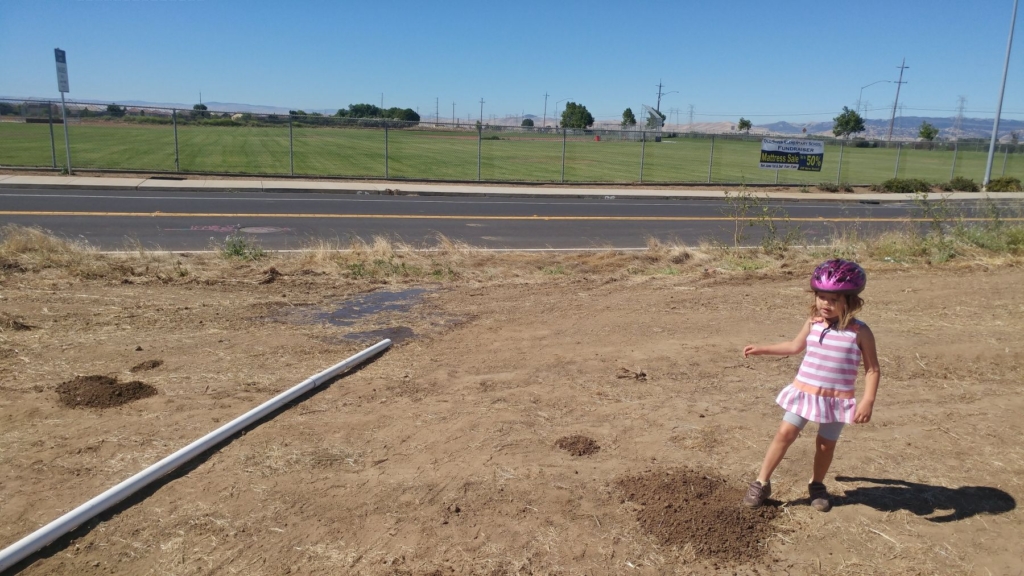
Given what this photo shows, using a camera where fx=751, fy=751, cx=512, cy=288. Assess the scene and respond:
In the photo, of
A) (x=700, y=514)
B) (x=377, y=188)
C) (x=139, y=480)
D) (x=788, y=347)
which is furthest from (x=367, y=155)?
(x=700, y=514)

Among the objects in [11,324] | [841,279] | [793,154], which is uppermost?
[793,154]

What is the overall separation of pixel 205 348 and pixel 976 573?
579 centimetres

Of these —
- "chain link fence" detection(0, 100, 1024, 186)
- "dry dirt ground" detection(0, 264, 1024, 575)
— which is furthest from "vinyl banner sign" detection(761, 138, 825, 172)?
"dry dirt ground" detection(0, 264, 1024, 575)

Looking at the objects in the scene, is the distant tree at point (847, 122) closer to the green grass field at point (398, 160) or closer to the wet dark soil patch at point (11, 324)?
the green grass field at point (398, 160)

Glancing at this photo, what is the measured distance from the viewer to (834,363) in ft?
12.4

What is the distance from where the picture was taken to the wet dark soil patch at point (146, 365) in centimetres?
595

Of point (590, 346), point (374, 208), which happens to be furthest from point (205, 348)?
point (374, 208)

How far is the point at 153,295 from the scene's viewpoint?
841 centimetres

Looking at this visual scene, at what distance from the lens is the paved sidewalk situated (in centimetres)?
2031

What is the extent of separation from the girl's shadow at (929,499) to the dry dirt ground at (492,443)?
0.8 inches

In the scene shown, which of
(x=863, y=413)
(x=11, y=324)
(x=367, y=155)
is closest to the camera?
(x=863, y=413)

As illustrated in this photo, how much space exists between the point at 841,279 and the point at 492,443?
2.29 metres

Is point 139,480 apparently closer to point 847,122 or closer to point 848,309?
point 848,309

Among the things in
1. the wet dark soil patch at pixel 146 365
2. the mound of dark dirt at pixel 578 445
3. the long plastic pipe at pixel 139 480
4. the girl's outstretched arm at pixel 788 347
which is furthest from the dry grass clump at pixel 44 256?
the girl's outstretched arm at pixel 788 347
